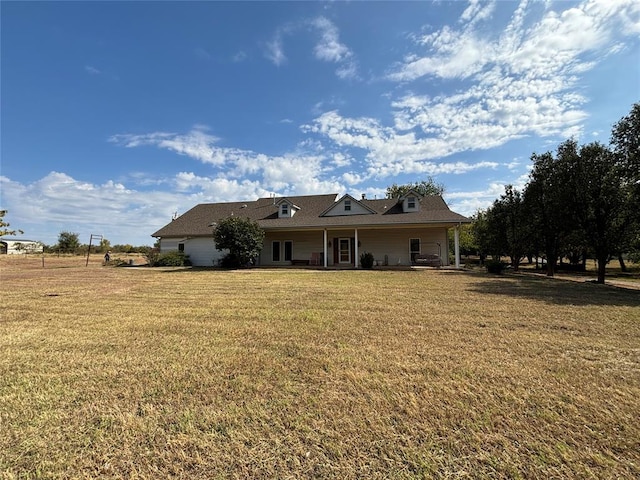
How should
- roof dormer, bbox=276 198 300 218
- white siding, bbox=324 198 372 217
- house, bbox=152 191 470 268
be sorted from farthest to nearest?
roof dormer, bbox=276 198 300 218, white siding, bbox=324 198 372 217, house, bbox=152 191 470 268

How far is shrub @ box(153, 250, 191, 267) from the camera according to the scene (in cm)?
2248

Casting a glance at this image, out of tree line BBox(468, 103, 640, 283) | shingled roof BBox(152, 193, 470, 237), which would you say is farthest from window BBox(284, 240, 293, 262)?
tree line BBox(468, 103, 640, 283)

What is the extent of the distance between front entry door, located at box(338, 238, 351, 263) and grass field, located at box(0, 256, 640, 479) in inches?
628

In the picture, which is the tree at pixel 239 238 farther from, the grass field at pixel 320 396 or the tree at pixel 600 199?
the tree at pixel 600 199

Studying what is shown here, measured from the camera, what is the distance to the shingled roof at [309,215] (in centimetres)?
1969

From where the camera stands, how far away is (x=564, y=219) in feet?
52.5

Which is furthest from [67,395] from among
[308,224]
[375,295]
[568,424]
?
[308,224]

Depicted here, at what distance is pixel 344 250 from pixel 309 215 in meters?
3.66

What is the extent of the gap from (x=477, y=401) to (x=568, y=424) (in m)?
0.72

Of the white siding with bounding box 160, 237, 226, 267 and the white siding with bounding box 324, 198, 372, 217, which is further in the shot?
the white siding with bounding box 160, 237, 226, 267

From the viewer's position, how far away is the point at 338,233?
22656 mm

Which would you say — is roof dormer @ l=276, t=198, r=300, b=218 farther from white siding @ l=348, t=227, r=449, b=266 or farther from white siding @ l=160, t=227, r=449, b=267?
white siding @ l=348, t=227, r=449, b=266

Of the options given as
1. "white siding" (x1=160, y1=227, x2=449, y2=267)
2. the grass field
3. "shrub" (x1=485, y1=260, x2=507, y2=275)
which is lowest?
the grass field

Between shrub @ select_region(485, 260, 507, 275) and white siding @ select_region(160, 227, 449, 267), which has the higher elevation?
white siding @ select_region(160, 227, 449, 267)
